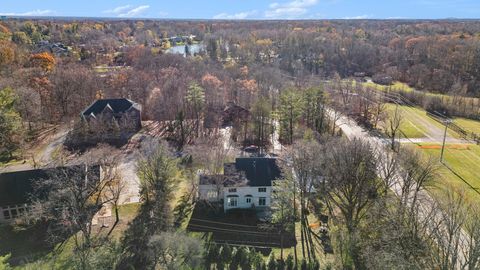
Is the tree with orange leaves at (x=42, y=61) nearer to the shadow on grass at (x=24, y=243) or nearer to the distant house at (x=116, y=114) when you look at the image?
the distant house at (x=116, y=114)

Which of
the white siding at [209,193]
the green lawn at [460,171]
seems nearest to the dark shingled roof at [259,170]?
the white siding at [209,193]

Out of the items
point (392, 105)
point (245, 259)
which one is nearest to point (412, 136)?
point (392, 105)

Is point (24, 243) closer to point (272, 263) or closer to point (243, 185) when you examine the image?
point (243, 185)

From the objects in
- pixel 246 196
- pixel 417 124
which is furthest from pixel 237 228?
pixel 417 124

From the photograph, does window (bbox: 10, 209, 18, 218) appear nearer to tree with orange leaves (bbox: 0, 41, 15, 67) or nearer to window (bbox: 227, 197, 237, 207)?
window (bbox: 227, 197, 237, 207)

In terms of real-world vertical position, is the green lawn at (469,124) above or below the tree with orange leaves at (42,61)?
below
